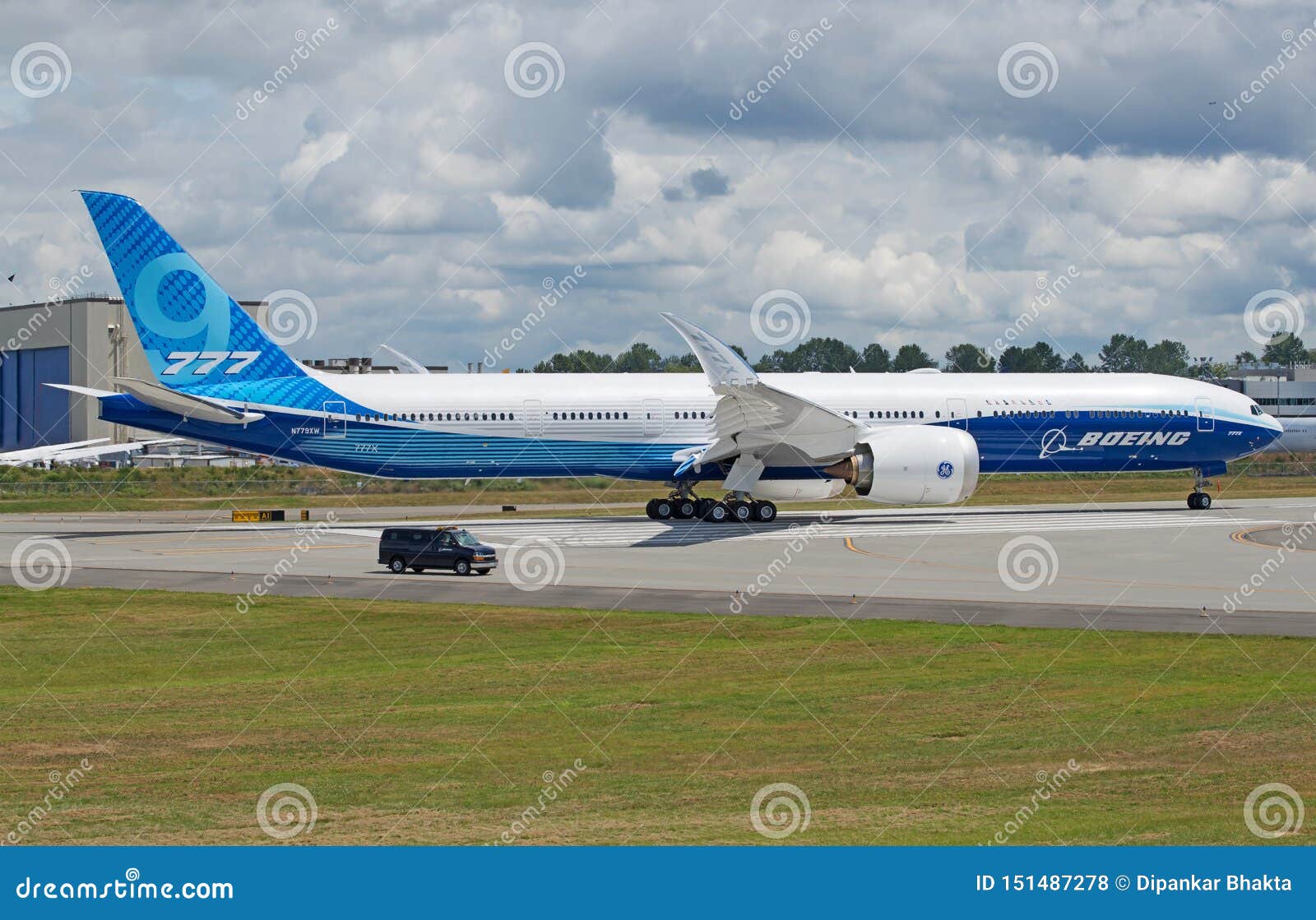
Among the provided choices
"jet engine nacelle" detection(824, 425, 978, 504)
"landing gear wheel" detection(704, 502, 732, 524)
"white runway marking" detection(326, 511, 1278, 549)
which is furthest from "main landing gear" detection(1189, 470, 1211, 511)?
"landing gear wheel" detection(704, 502, 732, 524)

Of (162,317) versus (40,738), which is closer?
(40,738)

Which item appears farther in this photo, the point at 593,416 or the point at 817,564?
the point at 593,416

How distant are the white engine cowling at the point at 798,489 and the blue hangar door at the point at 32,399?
95.7m

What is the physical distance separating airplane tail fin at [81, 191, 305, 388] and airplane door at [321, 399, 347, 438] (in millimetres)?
2005

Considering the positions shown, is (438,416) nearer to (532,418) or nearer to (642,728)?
(532,418)

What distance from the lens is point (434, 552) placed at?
120ft

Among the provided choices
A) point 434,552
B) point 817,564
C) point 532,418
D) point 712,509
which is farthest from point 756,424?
point 434,552

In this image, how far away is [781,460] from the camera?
159 feet

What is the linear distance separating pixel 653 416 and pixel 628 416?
0.94m

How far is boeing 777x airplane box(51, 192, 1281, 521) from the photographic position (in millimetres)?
47188

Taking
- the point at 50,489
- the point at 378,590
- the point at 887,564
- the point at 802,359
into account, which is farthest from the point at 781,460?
the point at 802,359

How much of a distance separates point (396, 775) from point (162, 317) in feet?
126

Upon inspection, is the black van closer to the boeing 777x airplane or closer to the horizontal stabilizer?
the boeing 777x airplane

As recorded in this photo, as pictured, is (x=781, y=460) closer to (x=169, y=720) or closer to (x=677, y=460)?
(x=677, y=460)
